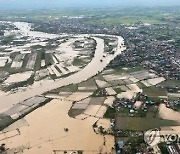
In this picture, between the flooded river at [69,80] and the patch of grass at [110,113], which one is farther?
the flooded river at [69,80]

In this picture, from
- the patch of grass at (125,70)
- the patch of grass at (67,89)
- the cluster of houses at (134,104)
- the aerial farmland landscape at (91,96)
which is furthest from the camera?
the patch of grass at (125,70)

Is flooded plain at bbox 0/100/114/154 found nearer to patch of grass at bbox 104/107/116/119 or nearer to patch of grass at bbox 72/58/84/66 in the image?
patch of grass at bbox 104/107/116/119

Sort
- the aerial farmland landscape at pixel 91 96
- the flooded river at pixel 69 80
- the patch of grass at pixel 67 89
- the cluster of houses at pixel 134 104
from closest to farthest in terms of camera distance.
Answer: the aerial farmland landscape at pixel 91 96 < the cluster of houses at pixel 134 104 < the flooded river at pixel 69 80 < the patch of grass at pixel 67 89

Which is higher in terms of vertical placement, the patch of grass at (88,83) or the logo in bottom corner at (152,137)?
the patch of grass at (88,83)

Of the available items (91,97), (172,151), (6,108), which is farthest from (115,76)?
(172,151)

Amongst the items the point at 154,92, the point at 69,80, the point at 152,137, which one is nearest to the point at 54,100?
the point at 69,80

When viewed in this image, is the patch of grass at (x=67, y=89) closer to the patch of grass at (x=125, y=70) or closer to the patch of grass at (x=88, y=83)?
the patch of grass at (x=88, y=83)

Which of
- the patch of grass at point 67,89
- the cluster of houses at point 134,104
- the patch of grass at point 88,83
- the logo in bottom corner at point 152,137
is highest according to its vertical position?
the cluster of houses at point 134,104

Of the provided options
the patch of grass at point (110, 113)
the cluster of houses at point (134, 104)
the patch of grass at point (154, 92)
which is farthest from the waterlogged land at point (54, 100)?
the patch of grass at point (154, 92)

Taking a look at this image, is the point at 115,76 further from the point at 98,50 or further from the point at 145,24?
the point at 145,24
